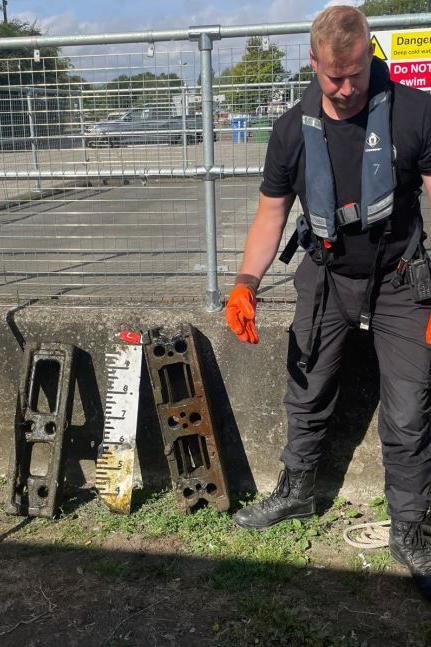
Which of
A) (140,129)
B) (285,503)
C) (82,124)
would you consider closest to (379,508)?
(285,503)

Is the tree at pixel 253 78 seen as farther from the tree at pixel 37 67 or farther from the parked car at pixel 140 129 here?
the tree at pixel 37 67

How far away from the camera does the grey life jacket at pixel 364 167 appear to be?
2721 millimetres

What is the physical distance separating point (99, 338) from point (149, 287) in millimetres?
813

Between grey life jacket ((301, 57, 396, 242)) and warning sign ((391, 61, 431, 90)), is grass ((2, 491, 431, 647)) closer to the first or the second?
grey life jacket ((301, 57, 396, 242))

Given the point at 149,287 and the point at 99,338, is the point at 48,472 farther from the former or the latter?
the point at 149,287

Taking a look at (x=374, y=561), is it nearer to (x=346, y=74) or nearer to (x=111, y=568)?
(x=111, y=568)

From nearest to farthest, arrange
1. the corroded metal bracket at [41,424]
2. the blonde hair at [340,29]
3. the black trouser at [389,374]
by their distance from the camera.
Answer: the blonde hair at [340,29] < the black trouser at [389,374] < the corroded metal bracket at [41,424]

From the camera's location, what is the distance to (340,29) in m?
2.59

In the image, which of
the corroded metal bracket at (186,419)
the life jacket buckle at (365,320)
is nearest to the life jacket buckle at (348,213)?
the life jacket buckle at (365,320)

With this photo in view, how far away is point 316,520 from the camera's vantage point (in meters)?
3.69

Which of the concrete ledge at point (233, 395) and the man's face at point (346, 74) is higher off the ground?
the man's face at point (346, 74)

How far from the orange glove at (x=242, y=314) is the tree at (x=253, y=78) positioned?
1.34 m

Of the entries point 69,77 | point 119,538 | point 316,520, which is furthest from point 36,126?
point 316,520

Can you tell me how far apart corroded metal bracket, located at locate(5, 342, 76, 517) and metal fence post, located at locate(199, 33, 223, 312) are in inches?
35.5
